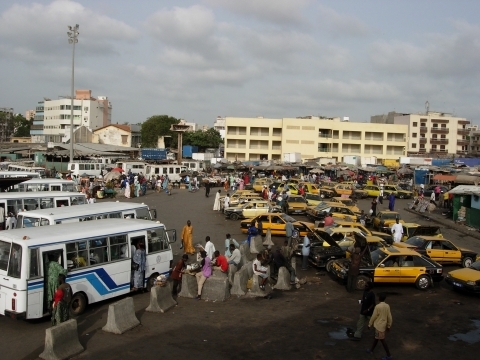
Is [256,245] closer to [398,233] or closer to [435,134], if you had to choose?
[398,233]

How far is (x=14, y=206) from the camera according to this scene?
20094 mm

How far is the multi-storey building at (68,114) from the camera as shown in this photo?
11138 centimetres

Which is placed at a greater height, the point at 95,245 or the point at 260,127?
the point at 260,127

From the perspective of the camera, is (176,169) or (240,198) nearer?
(240,198)

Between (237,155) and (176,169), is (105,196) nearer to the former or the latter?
(176,169)

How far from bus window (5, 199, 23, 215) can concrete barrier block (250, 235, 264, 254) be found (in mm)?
9385

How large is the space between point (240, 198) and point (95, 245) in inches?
785

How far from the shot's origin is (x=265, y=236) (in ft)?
76.7

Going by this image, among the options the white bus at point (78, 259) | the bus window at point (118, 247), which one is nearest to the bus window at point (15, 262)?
the white bus at point (78, 259)

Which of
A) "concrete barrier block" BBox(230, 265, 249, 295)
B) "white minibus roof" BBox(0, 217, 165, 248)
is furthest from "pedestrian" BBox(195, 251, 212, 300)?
"white minibus roof" BBox(0, 217, 165, 248)

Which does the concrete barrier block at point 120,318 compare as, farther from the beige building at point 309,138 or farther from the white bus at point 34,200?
the beige building at point 309,138

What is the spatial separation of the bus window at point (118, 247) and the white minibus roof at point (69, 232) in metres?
0.15

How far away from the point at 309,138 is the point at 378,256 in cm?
6785

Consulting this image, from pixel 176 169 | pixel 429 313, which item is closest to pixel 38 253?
pixel 429 313
